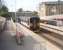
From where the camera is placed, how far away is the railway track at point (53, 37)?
1.40m

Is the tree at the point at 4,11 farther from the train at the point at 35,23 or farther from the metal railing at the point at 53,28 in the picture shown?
the metal railing at the point at 53,28

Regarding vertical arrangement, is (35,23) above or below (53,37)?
above

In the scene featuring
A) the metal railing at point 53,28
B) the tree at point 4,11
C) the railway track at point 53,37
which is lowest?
the railway track at point 53,37

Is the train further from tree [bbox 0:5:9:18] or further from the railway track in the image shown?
tree [bbox 0:5:9:18]

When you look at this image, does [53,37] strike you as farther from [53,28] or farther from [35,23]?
[35,23]

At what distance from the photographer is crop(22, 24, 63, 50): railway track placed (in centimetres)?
140

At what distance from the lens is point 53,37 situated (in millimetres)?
1410

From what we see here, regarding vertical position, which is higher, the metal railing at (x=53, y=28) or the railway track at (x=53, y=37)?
the metal railing at (x=53, y=28)

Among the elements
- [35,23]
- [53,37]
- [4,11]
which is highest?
[4,11]

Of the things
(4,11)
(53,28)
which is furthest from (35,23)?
(4,11)

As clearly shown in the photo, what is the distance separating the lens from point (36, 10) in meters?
1.45

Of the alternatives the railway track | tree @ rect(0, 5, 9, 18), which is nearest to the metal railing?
the railway track

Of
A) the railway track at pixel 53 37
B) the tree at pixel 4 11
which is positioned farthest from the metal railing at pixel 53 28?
the tree at pixel 4 11

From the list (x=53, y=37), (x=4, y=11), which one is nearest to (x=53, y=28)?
(x=53, y=37)
